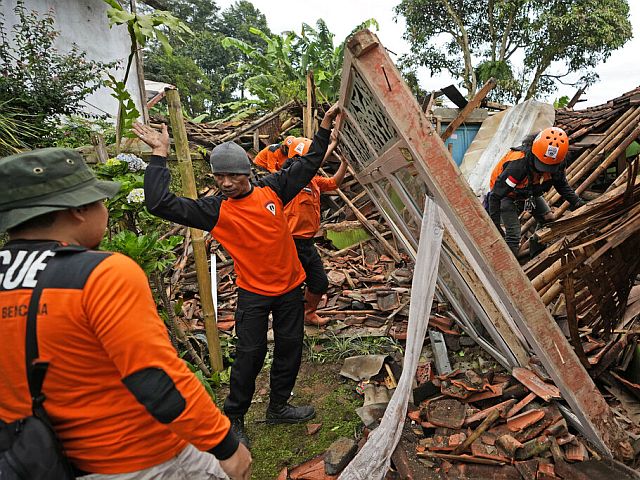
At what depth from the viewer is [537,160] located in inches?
171

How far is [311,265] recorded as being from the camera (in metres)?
4.59

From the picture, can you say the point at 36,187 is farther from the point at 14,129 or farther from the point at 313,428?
the point at 14,129

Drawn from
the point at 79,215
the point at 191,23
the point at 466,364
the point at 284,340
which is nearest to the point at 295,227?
the point at 284,340

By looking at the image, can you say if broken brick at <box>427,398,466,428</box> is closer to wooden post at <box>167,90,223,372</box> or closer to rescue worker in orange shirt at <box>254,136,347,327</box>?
wooden post at <box>167,90,223,372</box>

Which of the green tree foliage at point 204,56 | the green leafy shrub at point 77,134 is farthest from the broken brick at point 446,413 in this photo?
the green tree foliage at point 204,56

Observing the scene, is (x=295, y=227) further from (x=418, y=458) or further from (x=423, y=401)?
(x=418, y=458)

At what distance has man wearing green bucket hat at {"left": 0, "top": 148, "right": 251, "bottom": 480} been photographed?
3.58ft

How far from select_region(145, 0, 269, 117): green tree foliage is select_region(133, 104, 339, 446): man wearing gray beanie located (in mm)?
10992

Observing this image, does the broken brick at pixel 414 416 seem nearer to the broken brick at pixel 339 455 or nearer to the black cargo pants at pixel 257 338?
the broken brick at pixel 339 455

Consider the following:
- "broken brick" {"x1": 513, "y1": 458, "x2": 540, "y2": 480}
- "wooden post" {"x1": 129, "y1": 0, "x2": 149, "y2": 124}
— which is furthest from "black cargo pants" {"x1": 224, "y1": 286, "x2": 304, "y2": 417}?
"wooden post" {"x1": 129, "y1": 0, "x2": 149, "y2": 124}

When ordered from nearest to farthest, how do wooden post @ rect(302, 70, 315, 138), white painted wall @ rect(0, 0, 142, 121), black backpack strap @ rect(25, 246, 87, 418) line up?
black backpack strap @ rect(25, 246, 87, 418) → wooden post @ rect(302, 70, 315, 138) → white painted wall @ rect(0, 0, 142, 121)

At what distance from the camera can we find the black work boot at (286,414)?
3.24m

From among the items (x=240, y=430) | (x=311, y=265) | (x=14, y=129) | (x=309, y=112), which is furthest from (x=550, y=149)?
(x=14, y=129)

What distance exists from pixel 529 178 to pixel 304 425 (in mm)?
3710
